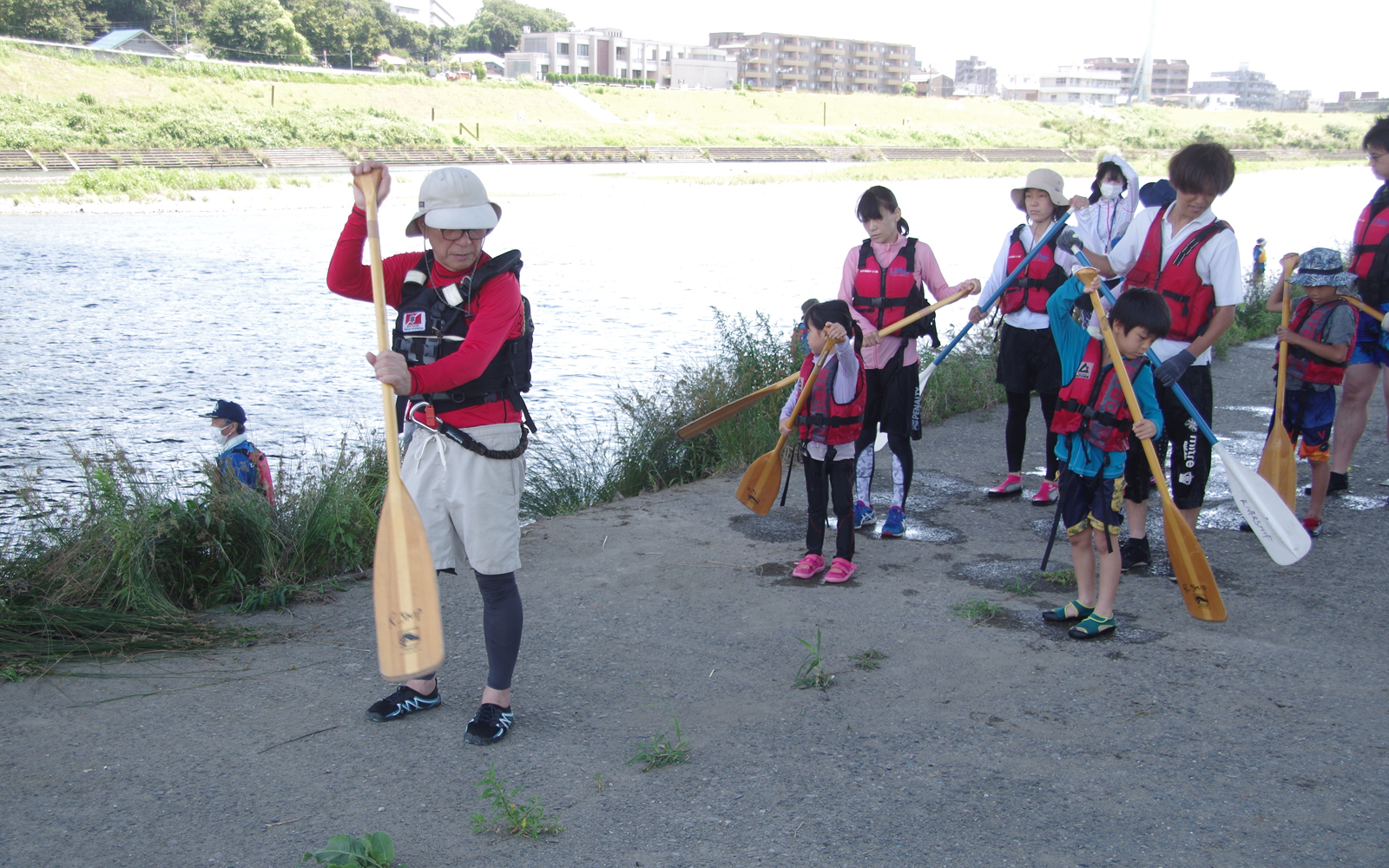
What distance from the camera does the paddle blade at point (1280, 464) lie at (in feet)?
17.7

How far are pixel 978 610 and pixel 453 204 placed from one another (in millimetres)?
2854

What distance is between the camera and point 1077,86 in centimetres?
17712

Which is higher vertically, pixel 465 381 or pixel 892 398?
pixel 465 381

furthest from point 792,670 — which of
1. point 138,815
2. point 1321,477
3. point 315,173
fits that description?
point 315,173

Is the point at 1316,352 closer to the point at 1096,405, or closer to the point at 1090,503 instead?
the point at 1096,405

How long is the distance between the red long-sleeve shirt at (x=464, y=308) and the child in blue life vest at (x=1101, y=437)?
2.33 metres

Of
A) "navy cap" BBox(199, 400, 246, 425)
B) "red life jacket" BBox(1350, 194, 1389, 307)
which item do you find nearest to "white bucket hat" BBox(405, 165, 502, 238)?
"navy cap" BBox(199, 400, 246, 425)

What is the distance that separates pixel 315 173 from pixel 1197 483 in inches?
1552

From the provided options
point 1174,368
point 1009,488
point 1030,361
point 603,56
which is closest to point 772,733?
point 1174,368

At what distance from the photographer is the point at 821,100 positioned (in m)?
88.6

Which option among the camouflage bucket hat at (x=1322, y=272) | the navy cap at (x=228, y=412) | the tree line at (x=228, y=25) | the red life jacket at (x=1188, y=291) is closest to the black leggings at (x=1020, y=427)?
the red life jacket at (x=1188, y=291)

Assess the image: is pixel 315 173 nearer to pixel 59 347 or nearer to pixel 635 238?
pixel 635 238

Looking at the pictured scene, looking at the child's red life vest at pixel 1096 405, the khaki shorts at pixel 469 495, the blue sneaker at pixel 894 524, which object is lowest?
the blue sneaker at pixel 894 524

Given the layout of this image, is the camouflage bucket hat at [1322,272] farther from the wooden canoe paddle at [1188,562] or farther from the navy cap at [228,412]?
the navy cap at [228,412]
